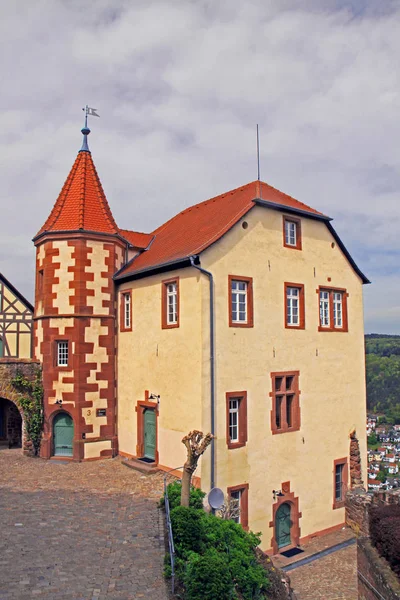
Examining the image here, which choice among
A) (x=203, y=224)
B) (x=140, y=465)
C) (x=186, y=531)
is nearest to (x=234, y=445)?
(x=140, y=465)

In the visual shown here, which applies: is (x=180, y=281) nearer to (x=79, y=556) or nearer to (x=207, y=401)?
(x=207, y=401)

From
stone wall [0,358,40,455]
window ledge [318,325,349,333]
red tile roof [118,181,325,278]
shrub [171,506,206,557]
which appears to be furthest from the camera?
window ledge [318,325,349,333]

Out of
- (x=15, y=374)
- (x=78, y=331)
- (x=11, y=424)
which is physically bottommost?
(x=11, y=424)

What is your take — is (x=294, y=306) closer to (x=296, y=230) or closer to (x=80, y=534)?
(x=296, y=230)

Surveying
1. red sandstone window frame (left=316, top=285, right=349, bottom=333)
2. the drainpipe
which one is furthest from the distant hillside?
the drainpipe

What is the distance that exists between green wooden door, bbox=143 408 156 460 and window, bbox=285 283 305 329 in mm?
5201

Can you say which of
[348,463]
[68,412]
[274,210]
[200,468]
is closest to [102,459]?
[68,412]

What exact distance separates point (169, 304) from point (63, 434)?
19.3 feet

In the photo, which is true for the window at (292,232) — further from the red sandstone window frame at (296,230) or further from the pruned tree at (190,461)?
the pruned tree at (190,461)

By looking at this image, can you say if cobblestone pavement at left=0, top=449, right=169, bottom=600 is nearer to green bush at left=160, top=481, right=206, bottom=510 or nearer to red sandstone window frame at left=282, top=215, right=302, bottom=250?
green bush at left=160, top=481, right=206, bottom=510

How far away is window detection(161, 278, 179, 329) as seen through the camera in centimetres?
1545

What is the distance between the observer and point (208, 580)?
8.29 metres

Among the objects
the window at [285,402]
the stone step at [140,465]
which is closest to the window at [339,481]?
the window at [285,402]

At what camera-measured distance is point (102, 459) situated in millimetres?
17234
